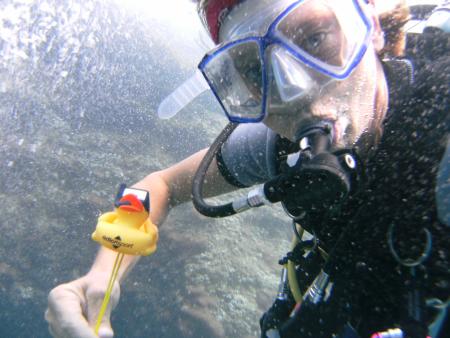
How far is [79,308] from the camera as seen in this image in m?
1.39

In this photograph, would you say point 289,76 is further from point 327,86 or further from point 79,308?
point 79,308

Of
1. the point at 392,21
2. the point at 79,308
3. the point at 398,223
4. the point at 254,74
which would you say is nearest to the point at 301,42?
the point at 254,74

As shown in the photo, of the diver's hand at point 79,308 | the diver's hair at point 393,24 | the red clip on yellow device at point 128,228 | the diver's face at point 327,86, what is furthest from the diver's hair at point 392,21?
the diver's hand at point 79,308

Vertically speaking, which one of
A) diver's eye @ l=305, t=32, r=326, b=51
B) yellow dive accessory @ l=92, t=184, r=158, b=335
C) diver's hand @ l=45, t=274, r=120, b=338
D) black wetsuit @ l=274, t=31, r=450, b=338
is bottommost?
black wetsuit @ l=274, t=31, r=450, b=338

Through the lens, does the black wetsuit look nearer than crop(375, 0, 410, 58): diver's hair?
Yes

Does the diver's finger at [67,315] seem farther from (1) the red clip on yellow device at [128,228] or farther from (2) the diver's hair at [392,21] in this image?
(2) the diver's hair at [392,21]

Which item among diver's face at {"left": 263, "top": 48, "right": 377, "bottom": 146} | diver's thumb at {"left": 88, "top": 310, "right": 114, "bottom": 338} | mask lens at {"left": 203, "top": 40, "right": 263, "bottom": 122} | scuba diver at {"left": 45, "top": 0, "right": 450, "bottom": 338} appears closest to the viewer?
scuba diver at {"left": 45, "top": 0, "right": 450, "bottom": 338}

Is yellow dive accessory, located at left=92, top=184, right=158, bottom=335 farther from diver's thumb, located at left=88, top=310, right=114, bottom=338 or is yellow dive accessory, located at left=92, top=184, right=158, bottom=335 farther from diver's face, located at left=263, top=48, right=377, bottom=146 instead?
diver's face, located at left=263, top=48, right=377, bottom=146

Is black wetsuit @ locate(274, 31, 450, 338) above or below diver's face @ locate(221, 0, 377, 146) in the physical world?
below

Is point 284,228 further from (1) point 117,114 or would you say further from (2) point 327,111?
(2) point 327,111

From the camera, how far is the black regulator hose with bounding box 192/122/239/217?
1457 mm

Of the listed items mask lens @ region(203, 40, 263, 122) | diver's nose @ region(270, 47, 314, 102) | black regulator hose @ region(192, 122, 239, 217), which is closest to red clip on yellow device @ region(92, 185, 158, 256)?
black regulator hose @ region(192, 122, 239, 217)

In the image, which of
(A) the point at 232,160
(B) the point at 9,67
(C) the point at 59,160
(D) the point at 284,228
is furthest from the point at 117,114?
(A) the point at 232,160

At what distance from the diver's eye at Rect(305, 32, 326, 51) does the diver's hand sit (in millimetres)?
1411
